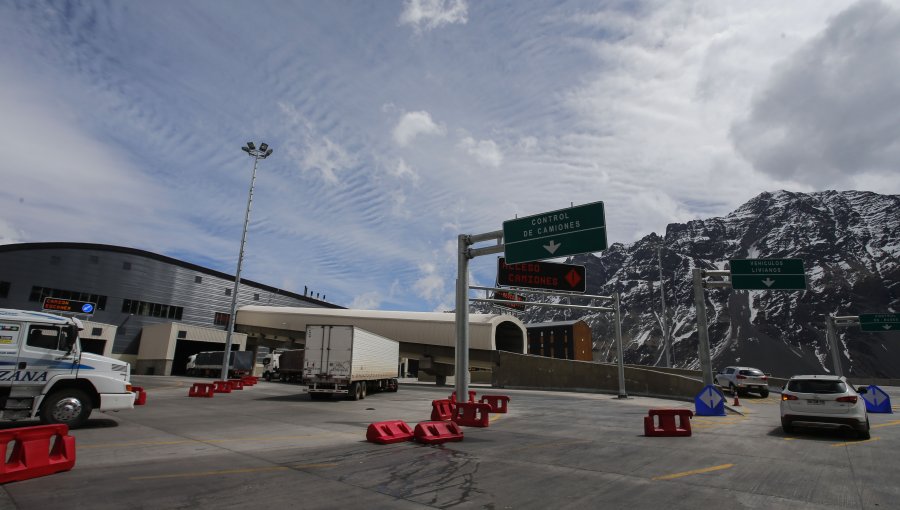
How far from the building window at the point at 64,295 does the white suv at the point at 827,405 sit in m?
66.4

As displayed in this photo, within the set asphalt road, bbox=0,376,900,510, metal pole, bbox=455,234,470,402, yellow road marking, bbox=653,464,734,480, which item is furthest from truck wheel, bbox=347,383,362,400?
yellow road marking, bbox=653,464,734,480

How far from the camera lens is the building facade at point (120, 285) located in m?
51.4

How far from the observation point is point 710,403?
18297 millimetres

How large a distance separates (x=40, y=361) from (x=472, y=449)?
36.3 ft

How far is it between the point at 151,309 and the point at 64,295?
355 inches

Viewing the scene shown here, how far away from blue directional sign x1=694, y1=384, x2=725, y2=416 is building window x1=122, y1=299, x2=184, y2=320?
6347 cm

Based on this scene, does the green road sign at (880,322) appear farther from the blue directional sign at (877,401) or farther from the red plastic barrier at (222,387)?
the red plastic barrier at (222,387)

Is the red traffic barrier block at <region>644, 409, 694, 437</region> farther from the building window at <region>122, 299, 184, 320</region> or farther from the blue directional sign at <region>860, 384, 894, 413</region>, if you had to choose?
the building window at <region>122, 299, 184, 320</region>

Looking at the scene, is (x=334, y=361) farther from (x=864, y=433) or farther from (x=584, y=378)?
(x=584, y=378)

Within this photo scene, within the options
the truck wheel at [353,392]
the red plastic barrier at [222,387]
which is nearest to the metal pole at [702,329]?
the truck wheel at [353,392]

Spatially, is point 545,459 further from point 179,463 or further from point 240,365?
point 240,365

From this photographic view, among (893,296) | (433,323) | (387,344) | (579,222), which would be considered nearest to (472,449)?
(579,222)

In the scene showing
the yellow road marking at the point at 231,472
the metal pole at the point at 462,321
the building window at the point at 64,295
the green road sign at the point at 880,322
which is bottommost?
the yellow road marking at the point at 231,472

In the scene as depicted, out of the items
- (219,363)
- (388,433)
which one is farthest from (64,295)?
(388,433)
